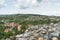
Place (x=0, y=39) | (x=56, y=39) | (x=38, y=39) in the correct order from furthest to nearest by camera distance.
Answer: (x=0, y=39), (x=38, y=39), (x=56, y=39)

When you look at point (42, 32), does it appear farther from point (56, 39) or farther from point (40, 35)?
point (56, 39)

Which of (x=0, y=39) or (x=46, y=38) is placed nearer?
(x=46, y=38)

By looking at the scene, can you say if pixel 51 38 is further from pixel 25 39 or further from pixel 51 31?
pixel 25 39

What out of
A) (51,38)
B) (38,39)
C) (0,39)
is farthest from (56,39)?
(0,39)

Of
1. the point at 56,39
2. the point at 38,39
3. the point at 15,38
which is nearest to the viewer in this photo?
the point at 56,39

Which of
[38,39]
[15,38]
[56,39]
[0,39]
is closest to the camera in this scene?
[56,39]

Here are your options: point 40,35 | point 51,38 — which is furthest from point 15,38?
point 51,38

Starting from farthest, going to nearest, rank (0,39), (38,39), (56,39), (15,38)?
(0,39), (15,38), (38,39), (56,39)

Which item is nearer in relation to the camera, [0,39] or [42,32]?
[42,32]
